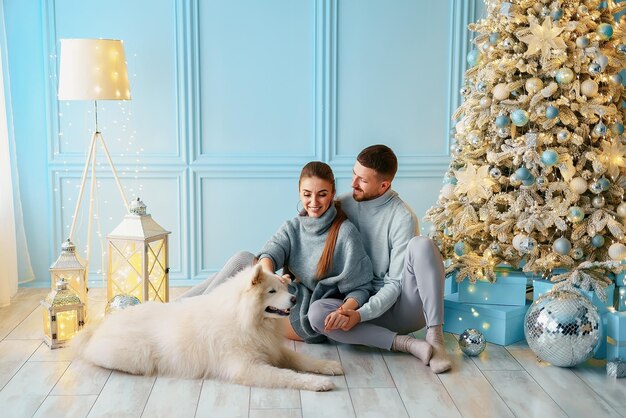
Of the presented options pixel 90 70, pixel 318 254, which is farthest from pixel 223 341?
pixel 90 70

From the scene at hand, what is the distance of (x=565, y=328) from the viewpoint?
Result: 9.64ft

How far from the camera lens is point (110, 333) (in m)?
2.97

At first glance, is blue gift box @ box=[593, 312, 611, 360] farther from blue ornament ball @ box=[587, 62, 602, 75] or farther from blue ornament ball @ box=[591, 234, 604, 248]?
blue ornament ball @ box=[587, 62, 602, 75]

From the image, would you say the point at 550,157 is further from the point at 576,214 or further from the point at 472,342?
the point at 472,342

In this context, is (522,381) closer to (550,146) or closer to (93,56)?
(550,146)

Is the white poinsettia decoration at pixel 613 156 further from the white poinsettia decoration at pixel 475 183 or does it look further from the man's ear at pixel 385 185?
the man's ear at pixel 385 185

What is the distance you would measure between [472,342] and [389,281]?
1.41 ft

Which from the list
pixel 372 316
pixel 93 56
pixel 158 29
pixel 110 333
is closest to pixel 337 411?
pixel 372 316

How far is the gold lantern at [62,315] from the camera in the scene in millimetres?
3260

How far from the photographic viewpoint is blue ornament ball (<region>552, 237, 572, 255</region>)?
334 cm

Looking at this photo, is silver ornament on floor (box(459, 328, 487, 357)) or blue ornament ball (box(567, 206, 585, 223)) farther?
blue ornament ball (box(567, 206, 585, 223))

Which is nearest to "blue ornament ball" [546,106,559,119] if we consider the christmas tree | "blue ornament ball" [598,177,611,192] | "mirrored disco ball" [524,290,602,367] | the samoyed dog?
the christmas tree

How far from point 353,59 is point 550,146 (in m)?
1.51

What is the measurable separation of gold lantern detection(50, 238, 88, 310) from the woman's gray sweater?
890 mm
